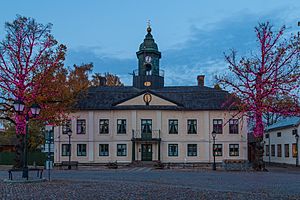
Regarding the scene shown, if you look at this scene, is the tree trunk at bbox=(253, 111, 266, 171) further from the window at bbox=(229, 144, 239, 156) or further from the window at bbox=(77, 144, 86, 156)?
the window at bbox=(77, 144, 86, 156)

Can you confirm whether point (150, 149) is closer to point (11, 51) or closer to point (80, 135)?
point (80, 135)

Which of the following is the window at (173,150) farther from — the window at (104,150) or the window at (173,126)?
the window at (104,150)

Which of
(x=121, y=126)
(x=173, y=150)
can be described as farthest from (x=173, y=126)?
(x=121, y=126)

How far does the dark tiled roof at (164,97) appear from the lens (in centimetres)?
4575

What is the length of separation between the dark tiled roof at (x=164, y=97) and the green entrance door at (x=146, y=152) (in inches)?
152

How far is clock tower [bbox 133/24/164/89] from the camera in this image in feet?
162

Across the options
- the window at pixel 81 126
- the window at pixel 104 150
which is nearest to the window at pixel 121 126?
the window at pixel 104 150

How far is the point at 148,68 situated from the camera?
49.9 m

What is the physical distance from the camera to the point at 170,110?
151ft

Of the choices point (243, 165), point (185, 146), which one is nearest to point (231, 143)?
point (185, 146)

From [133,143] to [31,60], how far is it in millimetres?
15777

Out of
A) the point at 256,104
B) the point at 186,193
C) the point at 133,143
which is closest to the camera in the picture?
the point at 186,193

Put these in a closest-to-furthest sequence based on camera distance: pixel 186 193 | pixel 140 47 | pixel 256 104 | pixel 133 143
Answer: pixel 186 193, pixel 256 104, pixel 133 143, pixel 140 47

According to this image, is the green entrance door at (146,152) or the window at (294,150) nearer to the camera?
the window at (294,150)
